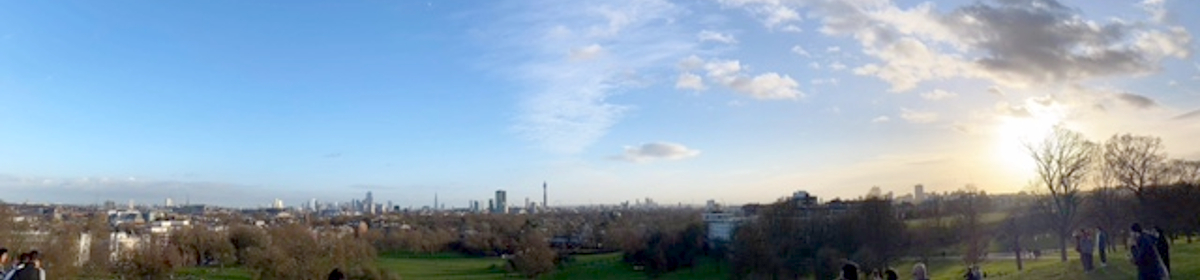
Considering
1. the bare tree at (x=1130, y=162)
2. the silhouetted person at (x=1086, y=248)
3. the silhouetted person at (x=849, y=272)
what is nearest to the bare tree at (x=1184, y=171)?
the bare tree at (x=1130, y=162)

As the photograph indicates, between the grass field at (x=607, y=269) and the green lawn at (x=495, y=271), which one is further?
the green lawn at (x=495, y=271)

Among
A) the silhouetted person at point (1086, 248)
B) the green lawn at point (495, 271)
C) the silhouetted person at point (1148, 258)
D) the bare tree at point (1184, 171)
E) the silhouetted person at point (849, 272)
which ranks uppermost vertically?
the bare tree at point (1184, 171)

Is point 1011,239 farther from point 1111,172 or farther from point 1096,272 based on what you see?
point 1096,272

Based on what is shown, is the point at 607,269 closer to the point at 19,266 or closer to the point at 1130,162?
the point at 1130,162

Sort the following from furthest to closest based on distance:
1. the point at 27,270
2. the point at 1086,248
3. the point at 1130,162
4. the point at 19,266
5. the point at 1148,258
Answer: the point at 1130,162 → the point at 1086,248 → the point at 1148,258 → the point at 19,266 → the point at 27,270

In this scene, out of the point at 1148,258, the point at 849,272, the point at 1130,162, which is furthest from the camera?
the point at 1130,162

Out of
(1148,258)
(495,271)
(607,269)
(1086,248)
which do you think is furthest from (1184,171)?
(495,271)

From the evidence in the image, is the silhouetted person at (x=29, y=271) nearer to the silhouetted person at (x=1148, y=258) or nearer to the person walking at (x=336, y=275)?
the person walking at (x=336, y=275)
